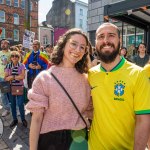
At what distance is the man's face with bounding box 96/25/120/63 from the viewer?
2.22 m

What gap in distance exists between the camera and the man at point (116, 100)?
1.97 meters

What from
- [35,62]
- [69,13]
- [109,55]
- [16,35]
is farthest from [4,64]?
[69,13]

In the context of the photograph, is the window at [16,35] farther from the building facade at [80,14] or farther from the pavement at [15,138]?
the pavement at [15,138]

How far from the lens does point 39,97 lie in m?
2.12

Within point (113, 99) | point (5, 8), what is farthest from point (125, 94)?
point (5, 8)

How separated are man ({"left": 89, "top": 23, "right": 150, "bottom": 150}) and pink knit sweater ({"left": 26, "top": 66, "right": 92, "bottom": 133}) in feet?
0.51

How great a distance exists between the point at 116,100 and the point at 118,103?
29 mm

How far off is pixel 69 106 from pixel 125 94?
0.49 meters

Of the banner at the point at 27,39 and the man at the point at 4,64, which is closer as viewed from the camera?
the man at the point at 4,64

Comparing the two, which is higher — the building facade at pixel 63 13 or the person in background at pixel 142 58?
the building facade at pixel 63 13

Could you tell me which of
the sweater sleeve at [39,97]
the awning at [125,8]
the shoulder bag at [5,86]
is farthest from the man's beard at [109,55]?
the shoulder bag at [5,86]

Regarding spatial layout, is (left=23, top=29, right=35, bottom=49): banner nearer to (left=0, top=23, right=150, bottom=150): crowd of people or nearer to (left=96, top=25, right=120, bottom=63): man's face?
(left=0, top=23, right=150, bottom=150): crowd of people

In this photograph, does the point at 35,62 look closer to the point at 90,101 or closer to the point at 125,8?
the point at 125,8

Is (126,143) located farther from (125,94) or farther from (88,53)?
(88,53)
